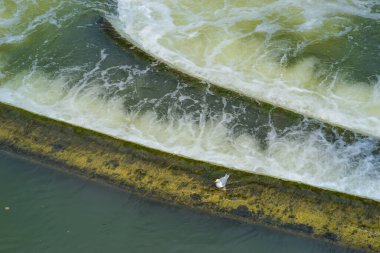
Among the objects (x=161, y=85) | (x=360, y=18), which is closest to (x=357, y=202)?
(x=161, y=85)

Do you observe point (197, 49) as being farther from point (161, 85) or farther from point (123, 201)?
point (123, 201)

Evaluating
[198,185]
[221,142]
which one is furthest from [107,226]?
[221,142]

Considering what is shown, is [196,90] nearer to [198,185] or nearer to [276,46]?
[276,46]

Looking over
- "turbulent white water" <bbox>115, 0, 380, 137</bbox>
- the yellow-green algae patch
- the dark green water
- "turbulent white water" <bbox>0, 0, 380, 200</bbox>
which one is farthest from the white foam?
the dark green water

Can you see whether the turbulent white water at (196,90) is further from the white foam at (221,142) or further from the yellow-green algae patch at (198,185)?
the yellow-green algae patch at (198,185)

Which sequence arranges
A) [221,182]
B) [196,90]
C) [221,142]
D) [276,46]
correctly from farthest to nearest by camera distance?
1. [276,46]
2. [196,90]
3. [221,142]
4. [221,182]
